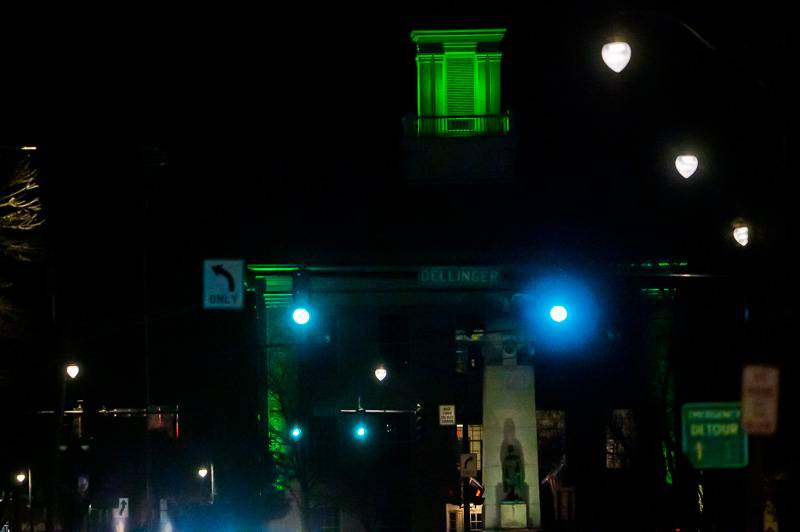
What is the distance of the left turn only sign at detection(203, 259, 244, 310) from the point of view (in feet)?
71.3

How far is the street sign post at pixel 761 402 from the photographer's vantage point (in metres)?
13.1

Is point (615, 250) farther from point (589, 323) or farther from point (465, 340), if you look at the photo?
point (465, 340)

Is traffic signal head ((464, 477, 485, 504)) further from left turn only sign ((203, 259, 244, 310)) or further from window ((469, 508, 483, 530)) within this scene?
left turn only sign ((203, 259, 244, 310))

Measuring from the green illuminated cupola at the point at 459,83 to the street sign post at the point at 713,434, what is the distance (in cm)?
2933

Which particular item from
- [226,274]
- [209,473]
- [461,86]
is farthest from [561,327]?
[209,473]

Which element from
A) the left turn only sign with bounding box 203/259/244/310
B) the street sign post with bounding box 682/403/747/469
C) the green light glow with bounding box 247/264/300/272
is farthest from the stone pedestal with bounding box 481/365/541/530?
the street sign post with bounding box 682/403/747/469

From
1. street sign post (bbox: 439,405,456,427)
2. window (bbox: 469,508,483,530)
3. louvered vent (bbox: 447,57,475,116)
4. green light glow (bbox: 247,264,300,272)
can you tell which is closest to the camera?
window (bbox: 469,508,483,530)

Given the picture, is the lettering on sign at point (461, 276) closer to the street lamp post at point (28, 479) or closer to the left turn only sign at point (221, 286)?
the street lamp post at point (28, 479)

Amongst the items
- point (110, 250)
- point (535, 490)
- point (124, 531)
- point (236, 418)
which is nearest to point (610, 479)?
point (535, 490)

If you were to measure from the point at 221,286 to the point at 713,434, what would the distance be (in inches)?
412

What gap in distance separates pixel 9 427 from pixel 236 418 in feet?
31.3

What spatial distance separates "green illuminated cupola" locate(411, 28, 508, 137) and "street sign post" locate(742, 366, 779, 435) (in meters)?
30.5

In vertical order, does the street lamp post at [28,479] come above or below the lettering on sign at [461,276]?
below

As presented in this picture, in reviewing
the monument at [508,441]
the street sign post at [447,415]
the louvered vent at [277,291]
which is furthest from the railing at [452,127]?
the street sign post at [447,415]
